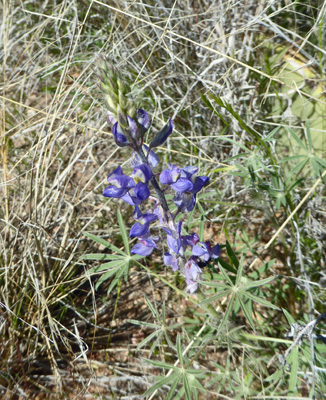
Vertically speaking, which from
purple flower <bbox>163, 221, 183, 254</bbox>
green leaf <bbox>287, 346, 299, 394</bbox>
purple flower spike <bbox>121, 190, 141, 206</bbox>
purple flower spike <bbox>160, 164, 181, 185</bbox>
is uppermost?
purple flower spike <bbox>160, 164, 181, 185</bbox>

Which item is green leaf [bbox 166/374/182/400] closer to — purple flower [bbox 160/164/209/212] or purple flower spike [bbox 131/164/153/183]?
purple flower [bbox 160/164/209/212]

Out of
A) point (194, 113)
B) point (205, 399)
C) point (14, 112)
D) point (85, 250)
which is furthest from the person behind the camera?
point (14, 112)

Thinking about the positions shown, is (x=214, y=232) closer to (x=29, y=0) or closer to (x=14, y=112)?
(x=14, y=112)

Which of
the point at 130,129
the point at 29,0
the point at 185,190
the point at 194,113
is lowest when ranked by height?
the point at 194,113

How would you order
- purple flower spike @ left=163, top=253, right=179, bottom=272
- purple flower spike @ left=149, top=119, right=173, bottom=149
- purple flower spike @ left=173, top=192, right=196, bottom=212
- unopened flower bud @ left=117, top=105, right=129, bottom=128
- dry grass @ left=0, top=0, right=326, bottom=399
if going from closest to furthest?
unopened flower bud @ left=117, top=105, right=129, bottom=128, purple flower spike @ left=149, top=119, right=173, bottom=149, purple flower spike @ left=173, top=192, right=196, bottom=212, purple flower spike @ left=163, top=253, right=179, bottom=272, dry grass @ left=0, top=0, right=326, bottom=399

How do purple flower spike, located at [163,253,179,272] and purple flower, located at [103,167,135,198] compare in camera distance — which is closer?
purple flower, located at [103,167,135,198]

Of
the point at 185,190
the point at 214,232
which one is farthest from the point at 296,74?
the point at 185,190

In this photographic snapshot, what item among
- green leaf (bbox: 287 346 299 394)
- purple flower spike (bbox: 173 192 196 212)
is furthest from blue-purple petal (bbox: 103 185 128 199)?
green leaf (bbox: 287 346 299 394)

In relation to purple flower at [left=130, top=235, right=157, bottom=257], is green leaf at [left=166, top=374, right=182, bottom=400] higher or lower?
lower

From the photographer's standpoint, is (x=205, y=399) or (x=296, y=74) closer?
(x=205, y=399)
